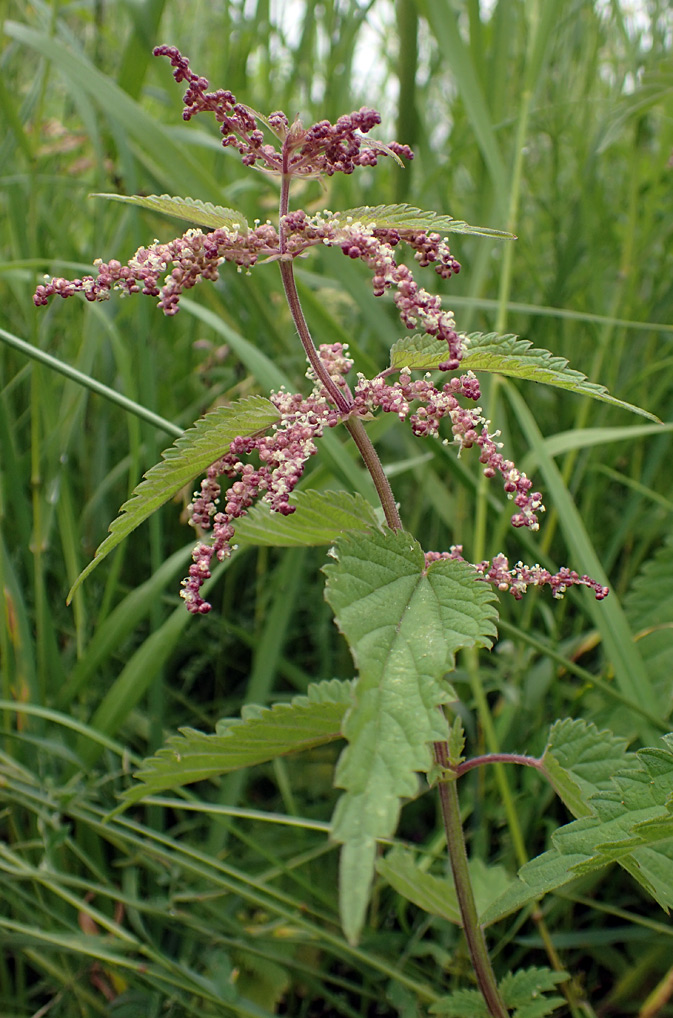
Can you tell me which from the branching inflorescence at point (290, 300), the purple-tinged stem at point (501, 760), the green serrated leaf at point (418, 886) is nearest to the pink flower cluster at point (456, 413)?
the branching inflorescence at point (290, 300)

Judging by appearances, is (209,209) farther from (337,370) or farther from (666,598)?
(666,598)

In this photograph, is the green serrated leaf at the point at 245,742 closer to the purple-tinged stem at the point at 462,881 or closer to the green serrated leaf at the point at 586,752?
the purple-tinged stem at the point at 462,881

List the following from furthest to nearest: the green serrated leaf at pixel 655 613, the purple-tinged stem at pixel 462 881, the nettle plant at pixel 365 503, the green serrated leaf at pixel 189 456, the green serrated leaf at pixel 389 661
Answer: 1. the green serrated leaf at pixel 655 613
2. the purple-tinged stem at pixel 462 881
3. the green serrated leaf at pixel 189 456
4. the nettle plant at pixel 365 503
5. the green serrated leaf at pixel 389 661

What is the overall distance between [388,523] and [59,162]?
2.37 meters

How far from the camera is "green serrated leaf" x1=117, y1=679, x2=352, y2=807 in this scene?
3.04ft

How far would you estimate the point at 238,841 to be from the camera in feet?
5.92

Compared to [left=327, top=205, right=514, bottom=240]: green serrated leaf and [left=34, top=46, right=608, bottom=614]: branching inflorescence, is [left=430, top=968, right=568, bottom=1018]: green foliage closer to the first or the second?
[left=34, top=46, right=608, bottom=614]: branching inflorescence

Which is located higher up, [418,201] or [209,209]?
[418,201]

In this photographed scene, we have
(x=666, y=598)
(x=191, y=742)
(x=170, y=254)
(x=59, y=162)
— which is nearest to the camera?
(x=170, y=254)

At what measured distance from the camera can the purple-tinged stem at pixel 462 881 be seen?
3.27 feet

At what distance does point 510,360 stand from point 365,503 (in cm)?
23

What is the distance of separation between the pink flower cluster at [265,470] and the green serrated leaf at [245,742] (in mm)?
157

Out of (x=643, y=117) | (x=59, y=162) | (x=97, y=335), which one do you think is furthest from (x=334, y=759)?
(x=59, y=162)

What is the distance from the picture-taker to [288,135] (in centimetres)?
88
